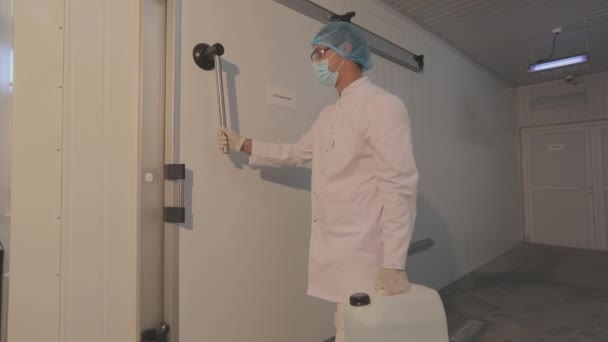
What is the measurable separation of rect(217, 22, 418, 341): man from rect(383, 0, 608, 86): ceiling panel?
5.70 ft

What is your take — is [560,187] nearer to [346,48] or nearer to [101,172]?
[346,48]

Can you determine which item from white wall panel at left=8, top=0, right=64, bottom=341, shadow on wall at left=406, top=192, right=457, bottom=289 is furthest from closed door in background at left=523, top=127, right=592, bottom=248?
white wall panel at left=8, top=0, right=64, bottom=341

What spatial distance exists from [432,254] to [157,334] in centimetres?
253

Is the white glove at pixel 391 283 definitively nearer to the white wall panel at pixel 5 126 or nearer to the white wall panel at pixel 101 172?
the white wall panel at pixel 101 172

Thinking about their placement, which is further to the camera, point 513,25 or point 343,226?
point 513,25

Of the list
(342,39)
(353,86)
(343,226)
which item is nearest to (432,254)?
(343,226)

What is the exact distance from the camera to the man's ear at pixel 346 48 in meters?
1.44

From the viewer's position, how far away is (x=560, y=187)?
5.47m

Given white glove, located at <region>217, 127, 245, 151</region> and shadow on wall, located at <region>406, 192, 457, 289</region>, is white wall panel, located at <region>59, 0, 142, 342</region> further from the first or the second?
shadow on wall, located at <region>406, 192, 457, 289</region>

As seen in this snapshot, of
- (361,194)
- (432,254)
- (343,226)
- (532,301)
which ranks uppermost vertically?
(361,194)

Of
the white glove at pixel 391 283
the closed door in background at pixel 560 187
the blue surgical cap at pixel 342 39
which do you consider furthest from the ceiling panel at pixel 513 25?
the white glove at pixel 391 283

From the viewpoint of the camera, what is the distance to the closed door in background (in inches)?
205

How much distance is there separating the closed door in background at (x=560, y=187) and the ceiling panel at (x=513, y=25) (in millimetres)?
1417

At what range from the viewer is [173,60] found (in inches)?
57.3
